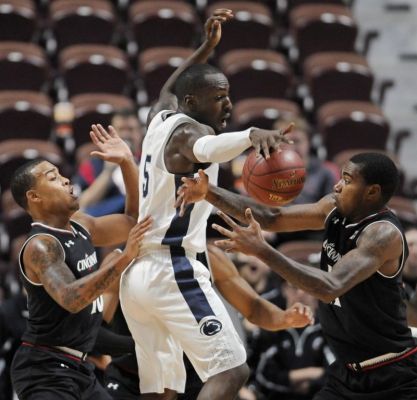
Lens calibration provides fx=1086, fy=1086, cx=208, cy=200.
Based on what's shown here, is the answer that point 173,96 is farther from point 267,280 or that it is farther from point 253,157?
point 267,280

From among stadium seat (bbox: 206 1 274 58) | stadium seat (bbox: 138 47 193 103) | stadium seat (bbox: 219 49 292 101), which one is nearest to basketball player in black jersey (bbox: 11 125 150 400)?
stadium seat (bbox: 138 47 193 103)

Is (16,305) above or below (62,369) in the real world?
below

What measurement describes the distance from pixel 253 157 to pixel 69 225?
102 cm

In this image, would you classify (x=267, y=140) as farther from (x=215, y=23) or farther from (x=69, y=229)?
(x=215, y=23)

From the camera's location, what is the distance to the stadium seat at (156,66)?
33.6 feet

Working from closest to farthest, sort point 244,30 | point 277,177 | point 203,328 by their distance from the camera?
point 277,177, point 203,328, point 244,30

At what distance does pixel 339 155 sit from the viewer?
32.7 ft

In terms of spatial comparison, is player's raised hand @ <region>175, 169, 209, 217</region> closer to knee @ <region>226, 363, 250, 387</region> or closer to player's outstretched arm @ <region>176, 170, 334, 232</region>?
player's outstretched arm @ <region>176, 170, 334, 232</region>

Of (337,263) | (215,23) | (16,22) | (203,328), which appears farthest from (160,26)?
(337,263)

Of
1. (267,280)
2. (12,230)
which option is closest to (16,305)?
(12,230)

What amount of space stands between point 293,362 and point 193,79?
288 centimetres

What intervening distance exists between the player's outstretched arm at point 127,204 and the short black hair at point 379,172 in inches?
56.1

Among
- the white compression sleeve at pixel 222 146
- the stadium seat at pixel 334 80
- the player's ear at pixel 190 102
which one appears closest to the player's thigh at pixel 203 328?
the white compression sleeve at pixel 222 146

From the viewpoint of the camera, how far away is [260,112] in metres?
10.1
